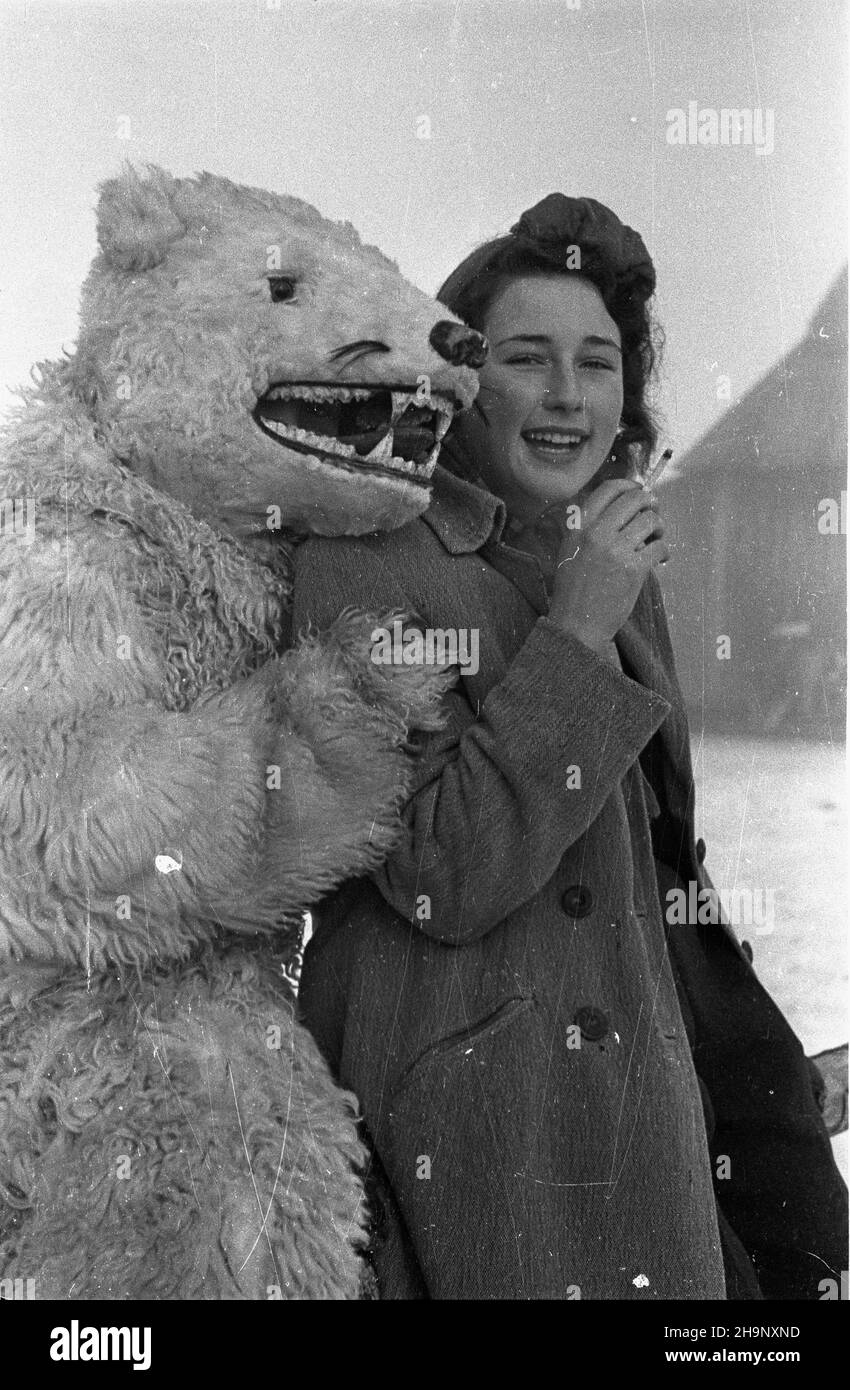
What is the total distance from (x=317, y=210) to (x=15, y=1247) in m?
0.84

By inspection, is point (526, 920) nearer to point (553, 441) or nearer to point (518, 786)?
point (518, 786)

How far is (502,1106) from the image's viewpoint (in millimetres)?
951

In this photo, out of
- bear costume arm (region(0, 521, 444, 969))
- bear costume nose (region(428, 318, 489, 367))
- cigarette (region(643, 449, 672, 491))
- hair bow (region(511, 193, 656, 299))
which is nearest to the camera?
bear costume arm (region(0, 521, 444, 969))

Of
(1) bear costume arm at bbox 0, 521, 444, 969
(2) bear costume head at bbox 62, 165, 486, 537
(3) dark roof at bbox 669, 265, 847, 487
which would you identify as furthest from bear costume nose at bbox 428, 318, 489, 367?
(3) dark roof at bbox 669, 265, 847, 487

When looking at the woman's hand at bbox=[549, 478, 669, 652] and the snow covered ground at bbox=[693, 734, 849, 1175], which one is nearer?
the woman's hand at bbox=[549, 478, 669, 652]

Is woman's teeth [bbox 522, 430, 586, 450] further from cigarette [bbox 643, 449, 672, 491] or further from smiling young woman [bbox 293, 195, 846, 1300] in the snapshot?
cigarette [bbox 643, 449, 672, 491]

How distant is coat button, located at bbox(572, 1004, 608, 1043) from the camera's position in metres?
0.97

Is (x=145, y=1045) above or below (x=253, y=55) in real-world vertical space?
below

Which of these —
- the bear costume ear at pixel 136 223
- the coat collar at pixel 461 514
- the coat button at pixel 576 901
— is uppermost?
the bear costume ear at pixel 136 223

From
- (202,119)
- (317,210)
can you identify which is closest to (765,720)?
(317,210)

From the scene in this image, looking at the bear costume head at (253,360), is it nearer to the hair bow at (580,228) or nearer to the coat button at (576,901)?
the hair bow at (580,228)

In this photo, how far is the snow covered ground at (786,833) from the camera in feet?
4.12

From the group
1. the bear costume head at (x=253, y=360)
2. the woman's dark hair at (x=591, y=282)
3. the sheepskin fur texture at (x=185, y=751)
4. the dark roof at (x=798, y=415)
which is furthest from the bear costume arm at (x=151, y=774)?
the dark roof at (x=798, y=415)
